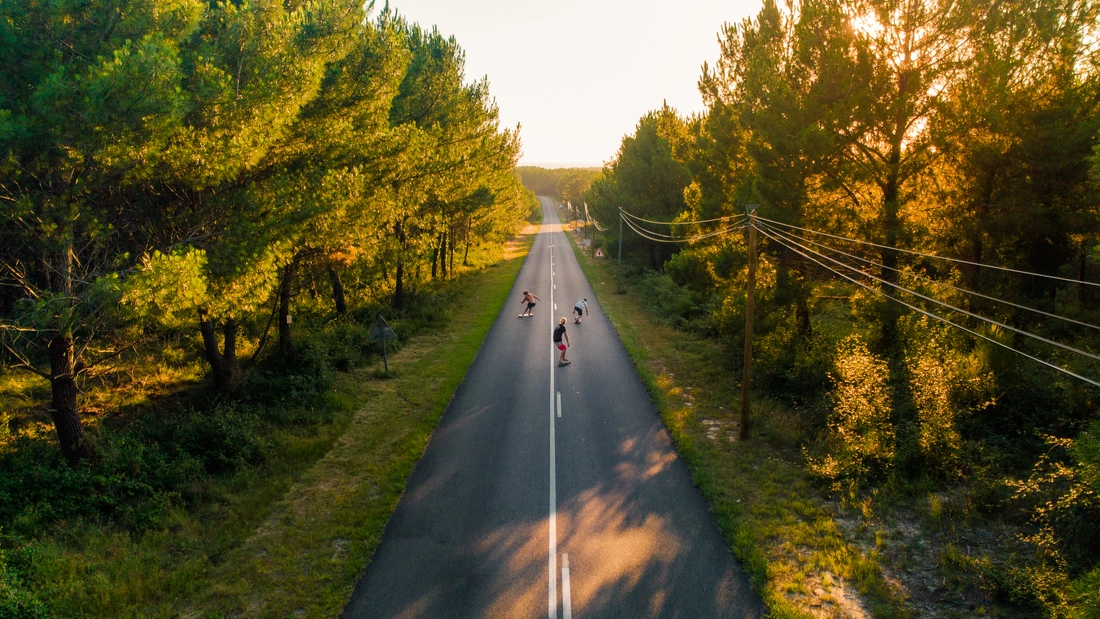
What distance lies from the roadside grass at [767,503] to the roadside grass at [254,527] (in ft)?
21.4

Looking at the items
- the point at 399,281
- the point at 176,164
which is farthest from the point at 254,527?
the point at 399,281

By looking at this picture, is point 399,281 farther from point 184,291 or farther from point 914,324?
point 914,324

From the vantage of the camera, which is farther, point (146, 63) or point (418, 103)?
point (418, 103)

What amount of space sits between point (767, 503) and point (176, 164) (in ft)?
42.0

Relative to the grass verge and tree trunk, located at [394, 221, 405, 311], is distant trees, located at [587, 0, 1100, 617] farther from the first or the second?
tree trunk, located at [394, 221, 405, 311]

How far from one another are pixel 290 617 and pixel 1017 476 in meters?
13.1

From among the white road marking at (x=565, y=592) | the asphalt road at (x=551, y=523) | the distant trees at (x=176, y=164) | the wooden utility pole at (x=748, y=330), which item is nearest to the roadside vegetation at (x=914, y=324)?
the wooden utility pole at (x=748, y=330)

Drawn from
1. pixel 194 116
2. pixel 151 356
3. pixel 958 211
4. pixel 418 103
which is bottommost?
pixel 151 356

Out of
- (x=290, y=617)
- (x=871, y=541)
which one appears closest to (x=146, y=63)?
(x=290, y=617)

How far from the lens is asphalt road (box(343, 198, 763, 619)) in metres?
8.58

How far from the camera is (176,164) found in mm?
10211

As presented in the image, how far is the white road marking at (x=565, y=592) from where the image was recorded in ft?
27.3

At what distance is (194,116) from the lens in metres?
10.9

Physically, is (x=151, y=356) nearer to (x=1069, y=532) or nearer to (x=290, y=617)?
(x=290, y=617)
